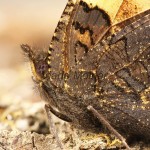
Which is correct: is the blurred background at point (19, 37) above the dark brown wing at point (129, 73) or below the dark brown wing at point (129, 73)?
above

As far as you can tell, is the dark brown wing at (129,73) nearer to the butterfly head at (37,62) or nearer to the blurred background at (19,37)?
the butterfly head at (37,62)

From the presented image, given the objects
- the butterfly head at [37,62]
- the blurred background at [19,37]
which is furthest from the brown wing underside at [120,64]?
the blurred background at [19,37]

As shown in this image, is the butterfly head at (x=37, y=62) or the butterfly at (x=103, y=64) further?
the butterfly head at (x=37, y=62)

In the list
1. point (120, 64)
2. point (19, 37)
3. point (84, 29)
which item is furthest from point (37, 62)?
point (19, 37)

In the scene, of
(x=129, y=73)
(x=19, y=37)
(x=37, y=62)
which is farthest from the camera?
(x=19, y=37)

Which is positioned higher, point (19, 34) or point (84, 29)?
point (19, 34)

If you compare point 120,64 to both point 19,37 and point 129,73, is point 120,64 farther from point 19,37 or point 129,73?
point 19,37
